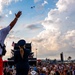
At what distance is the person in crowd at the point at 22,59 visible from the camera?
6.89 m

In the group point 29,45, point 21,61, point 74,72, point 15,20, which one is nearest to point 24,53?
point 21,61

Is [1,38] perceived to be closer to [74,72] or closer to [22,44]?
[22,44]

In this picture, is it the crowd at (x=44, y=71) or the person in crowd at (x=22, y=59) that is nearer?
the person in crowd at (x=22, y=59)

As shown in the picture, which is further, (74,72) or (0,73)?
(74,72)

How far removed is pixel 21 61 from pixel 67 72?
27.8 meters

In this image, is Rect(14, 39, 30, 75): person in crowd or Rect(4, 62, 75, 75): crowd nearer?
Rect(14, 39, 30, 75): person in crowd

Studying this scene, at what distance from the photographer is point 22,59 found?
22.8 ft

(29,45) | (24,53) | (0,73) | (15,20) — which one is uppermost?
(29,45)

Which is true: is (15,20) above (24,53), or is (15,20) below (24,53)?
above

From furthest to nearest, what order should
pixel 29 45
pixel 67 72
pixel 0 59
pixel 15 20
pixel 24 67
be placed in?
pixel 29 45
pixel 67 72
pixel 24 67
pixel 15 20
pixel 0 59

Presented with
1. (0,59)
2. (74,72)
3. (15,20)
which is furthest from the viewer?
(74,72)

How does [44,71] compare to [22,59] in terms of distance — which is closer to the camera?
[22,59]

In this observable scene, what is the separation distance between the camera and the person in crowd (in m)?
6.89

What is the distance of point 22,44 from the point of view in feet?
22.6
